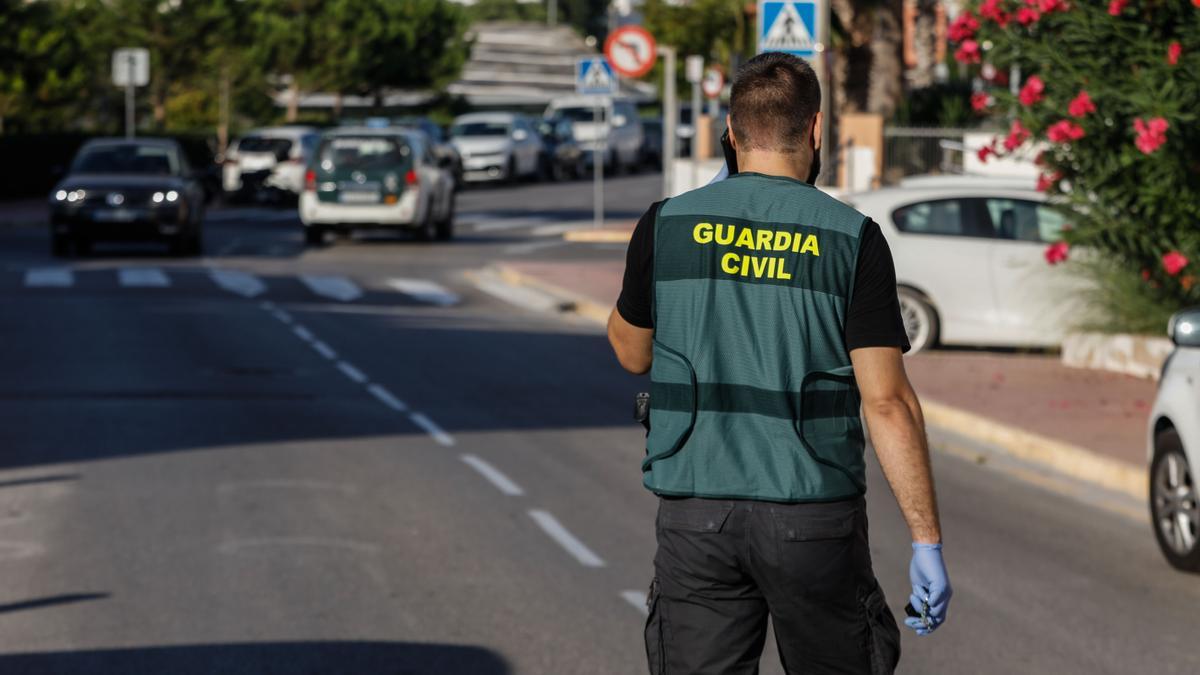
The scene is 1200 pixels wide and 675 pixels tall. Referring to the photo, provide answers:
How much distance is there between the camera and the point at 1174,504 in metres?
9.09

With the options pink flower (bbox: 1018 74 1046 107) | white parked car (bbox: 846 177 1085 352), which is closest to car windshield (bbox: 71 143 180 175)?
white parked car (bbox: 846 177 1085 352)

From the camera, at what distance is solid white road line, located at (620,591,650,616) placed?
8023mm

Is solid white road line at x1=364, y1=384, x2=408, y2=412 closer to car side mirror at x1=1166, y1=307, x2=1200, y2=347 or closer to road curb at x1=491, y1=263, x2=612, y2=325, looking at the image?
road curb at x1=491, y1=263, x2=612, y2=325

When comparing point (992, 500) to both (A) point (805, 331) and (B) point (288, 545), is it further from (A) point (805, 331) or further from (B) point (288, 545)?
(A) point (805, 331)

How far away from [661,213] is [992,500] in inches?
286

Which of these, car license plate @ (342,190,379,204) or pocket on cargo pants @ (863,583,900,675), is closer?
pocket on cargo pants @ (863,583,900,675)

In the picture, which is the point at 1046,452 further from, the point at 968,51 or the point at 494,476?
the point at 968,51

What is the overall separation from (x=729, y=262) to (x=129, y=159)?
26697 millimetres

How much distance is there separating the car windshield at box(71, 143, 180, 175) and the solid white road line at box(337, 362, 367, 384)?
13.4 meters

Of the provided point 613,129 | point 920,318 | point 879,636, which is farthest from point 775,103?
point 613,129

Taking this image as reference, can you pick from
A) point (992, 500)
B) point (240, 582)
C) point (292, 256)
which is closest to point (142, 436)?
point (240, 582)

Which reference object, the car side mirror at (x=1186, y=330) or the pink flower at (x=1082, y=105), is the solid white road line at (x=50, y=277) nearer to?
the pink flower at (x=1082, y=105)

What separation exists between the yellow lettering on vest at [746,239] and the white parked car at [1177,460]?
5.10 meters

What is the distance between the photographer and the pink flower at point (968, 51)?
1636cm
